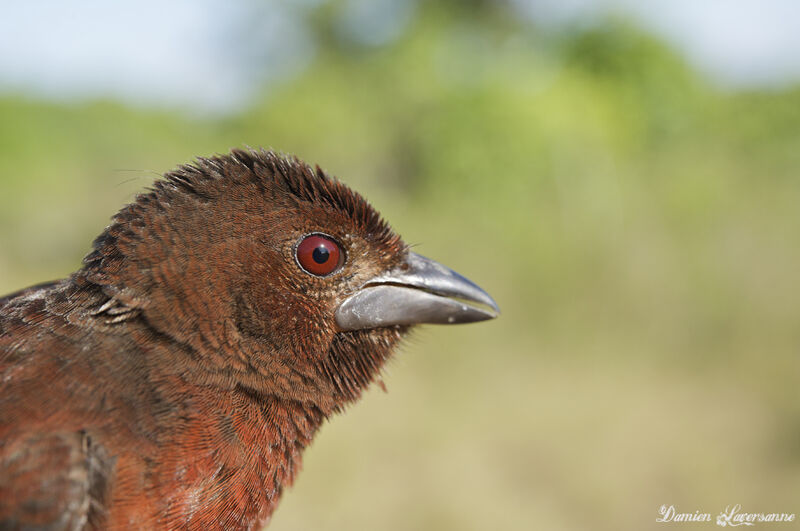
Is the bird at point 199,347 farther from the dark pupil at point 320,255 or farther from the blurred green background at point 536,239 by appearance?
the blurred green background at point 536,239

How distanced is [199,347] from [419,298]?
88 cm

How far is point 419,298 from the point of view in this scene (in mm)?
2664

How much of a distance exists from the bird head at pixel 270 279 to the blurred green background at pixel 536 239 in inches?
13.4

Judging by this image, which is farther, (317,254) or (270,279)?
(317,254)

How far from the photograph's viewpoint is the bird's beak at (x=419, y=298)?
8.46 ft

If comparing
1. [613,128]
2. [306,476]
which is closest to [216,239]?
[306,476]

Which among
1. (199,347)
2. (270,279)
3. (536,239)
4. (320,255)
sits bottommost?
(199,347)

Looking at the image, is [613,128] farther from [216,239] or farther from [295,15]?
[216,239]

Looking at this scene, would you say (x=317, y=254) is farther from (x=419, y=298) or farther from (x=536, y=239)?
(x=536, y=239)

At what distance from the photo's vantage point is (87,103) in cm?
1798
